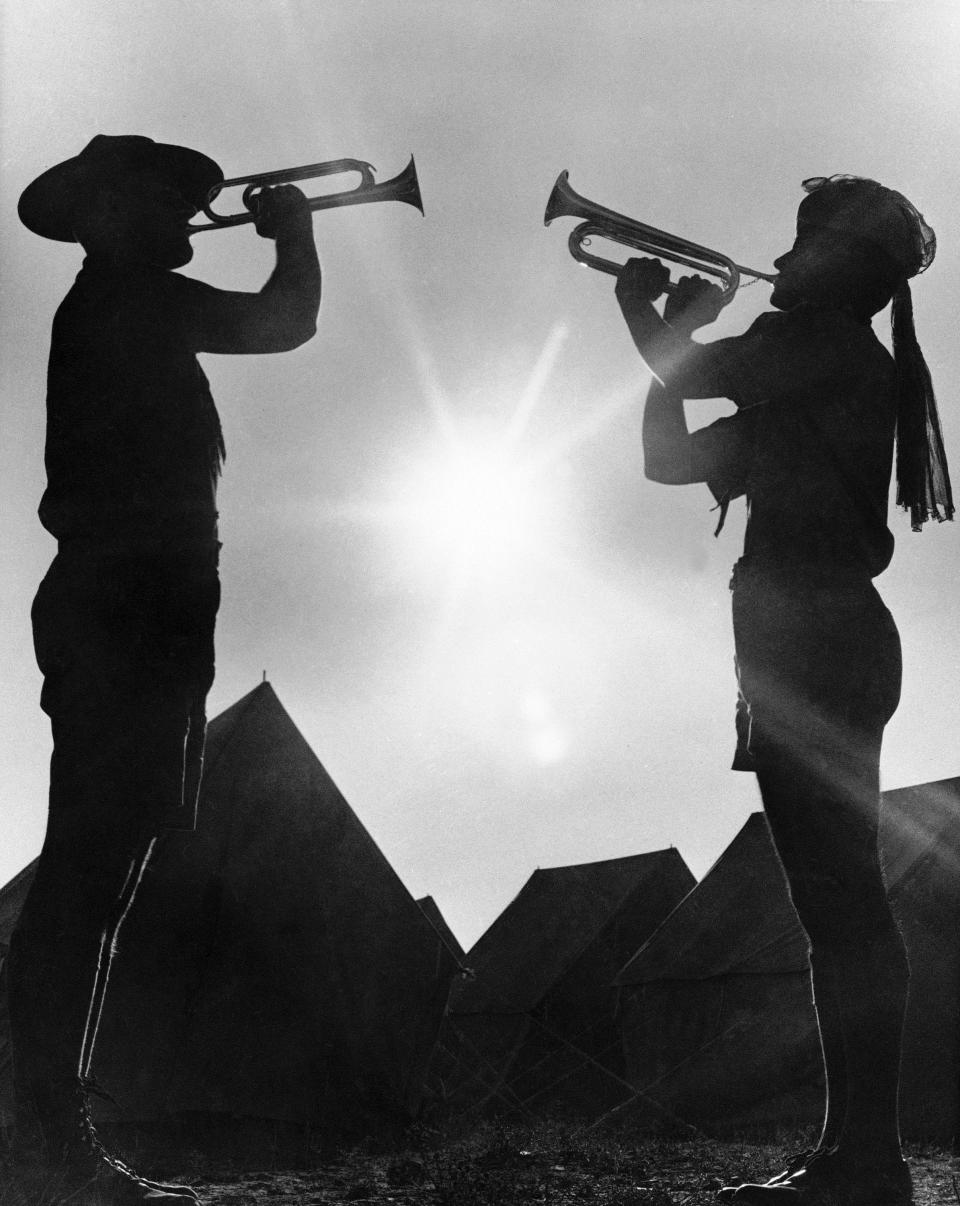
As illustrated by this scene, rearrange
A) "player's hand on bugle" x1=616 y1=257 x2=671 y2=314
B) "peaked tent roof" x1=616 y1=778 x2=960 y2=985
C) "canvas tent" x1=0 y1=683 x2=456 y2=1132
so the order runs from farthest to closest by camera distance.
Answer: "peaked tent roof" x1=616 y1=778 x2=960 y2=985
"canvas tent" x1=0 y1=683 x2=456 y2=1132
"player's hand on bugle" x1=616 y1=257 x2=671 y2=314

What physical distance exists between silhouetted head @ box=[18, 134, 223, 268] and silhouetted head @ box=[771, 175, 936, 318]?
2003mm

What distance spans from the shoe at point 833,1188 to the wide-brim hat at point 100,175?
3298mm

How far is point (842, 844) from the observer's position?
10.2ft

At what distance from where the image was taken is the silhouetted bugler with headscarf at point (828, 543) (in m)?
2.92

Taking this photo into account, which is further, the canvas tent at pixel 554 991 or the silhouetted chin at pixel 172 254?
the canvas tent at pixel 554 991

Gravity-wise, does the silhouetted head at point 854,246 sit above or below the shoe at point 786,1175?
above

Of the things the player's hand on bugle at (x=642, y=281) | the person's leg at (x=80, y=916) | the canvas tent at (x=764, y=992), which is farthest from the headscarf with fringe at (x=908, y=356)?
the canvas tent at (x=764, y=992)

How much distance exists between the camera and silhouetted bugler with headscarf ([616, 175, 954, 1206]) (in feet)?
9.57

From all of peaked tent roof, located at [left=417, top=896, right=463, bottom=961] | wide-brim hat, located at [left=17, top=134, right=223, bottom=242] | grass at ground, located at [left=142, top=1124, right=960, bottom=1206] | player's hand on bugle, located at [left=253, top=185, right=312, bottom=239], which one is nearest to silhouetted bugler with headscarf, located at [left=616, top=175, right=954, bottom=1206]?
grass at ground, located at [left=142, top=1124, right=960, bottom=1206]

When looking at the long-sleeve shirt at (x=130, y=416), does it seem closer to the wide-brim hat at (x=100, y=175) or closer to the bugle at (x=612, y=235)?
the wide-brim hat at (x=100, y=175)

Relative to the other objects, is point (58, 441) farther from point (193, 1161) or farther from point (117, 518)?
point (193, 1161)

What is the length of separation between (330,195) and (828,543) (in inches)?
104

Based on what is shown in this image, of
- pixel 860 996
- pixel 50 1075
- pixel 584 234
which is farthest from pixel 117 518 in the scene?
pixel 584 234

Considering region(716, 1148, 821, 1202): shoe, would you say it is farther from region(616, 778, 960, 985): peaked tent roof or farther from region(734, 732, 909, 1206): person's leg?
region(616, 778, 960, 985): peaked tent roof
